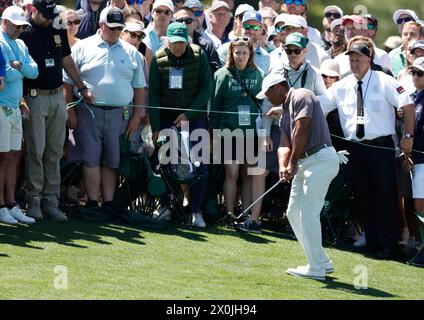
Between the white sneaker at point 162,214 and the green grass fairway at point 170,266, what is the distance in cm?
35

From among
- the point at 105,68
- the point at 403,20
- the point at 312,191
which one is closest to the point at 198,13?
the point at 105,68

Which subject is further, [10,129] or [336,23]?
[336,23]

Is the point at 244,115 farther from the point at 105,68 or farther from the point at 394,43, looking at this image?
the point at 394,43

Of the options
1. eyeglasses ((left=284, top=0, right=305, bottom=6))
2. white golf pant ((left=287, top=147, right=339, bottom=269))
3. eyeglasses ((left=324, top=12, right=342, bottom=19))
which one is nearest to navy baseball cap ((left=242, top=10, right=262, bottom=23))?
eyeglasses ((left=284, top=0, right=305, bottom=6))

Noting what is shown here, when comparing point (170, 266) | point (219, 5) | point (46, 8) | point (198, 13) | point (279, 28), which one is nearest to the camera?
point (170, 266)

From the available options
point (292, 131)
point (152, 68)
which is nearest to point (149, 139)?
point (152, 68)

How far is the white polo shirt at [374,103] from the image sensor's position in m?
13.6

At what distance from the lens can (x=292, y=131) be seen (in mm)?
11789

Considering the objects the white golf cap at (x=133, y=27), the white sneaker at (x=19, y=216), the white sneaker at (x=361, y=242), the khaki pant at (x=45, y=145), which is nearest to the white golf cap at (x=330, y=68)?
the white sneaker at (x=361, y=242)

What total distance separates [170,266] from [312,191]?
5.07 feet

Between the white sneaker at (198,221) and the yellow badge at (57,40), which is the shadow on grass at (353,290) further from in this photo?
the yellow badge at (57,40)

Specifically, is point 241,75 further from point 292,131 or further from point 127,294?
point 127,294

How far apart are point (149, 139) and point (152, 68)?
33.8 inches

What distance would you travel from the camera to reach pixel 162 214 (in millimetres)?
14352
